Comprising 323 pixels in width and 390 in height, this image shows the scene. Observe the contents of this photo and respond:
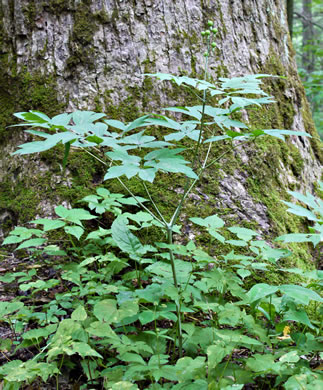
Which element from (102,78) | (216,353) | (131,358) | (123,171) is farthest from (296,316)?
(102,78)

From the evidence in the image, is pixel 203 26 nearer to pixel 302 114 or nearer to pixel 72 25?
pixel 72 25

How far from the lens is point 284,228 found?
2.48 metres

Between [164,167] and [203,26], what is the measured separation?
1848 mm

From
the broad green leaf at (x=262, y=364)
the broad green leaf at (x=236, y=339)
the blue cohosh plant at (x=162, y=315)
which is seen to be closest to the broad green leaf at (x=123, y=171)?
the blue cohosh plant at (x=162, y=315)

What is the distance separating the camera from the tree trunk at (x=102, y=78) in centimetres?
242

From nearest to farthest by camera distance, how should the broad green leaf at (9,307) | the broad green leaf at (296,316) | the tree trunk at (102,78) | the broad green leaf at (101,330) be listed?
the broad green leaf at (101,330) < the broad green leaf at (296,316) < the broad green leaf at (9,307) < the tree trunk at (102,78)

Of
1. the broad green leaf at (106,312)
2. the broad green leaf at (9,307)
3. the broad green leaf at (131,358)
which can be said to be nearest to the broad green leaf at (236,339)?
the broad green leaf at (131,358)

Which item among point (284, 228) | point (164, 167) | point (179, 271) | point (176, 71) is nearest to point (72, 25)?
point (176, 71)

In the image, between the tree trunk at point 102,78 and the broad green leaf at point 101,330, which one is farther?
the tree trunk at point 102,78

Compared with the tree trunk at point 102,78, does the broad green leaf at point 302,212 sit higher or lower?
lower

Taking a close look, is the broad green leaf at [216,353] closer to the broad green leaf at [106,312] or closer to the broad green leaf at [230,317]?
the broad green leaf at [230,317]

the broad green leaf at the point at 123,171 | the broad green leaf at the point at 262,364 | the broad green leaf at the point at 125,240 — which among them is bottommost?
the broad green leaf at the point at 262,364

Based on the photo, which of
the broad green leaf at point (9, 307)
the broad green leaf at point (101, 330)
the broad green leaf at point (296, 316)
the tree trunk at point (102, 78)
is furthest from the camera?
the tree trunk at point (102, 78)

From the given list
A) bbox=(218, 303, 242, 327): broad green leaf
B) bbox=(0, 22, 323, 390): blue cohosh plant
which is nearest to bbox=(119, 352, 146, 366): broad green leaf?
bbox=(0, 22, 323, 390): blue cohosh plant
